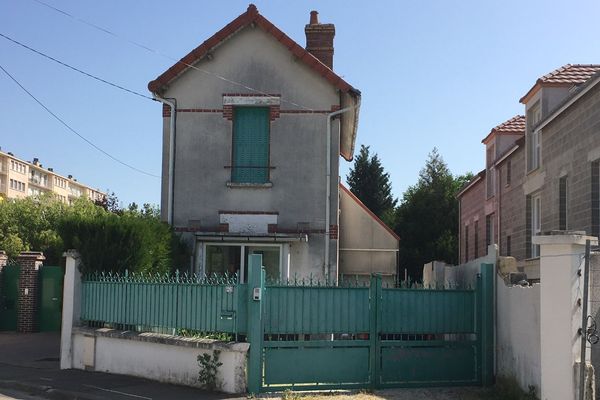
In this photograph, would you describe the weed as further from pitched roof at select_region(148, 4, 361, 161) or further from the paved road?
pitched roof at select_region(148, 4, 361, 161)

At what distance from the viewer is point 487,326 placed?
11.3 meters

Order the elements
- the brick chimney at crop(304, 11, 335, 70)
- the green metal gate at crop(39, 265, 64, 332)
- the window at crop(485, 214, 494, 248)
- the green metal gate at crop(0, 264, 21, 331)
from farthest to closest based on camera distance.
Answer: the window at crop(485, 214, 494, 248) → the green metal gate at crop(0, 264, 21, 331) → the green metal gate at crop(39, 265, 64, 332) → the brick chimney at crop(304, 11, 335, 70)

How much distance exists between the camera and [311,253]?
658 inches

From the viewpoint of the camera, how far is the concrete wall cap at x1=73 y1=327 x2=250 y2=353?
10.5 metres

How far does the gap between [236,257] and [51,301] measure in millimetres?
7447

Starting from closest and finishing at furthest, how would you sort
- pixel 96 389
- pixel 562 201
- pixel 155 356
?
pixel 96 389 → pixel 155 356 → pixel 562 201

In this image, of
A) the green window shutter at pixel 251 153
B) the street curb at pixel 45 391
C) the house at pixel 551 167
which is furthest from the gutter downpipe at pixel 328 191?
the street curb at pixel 45 391

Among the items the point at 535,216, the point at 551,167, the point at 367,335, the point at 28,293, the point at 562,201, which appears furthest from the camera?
the point at 28,293

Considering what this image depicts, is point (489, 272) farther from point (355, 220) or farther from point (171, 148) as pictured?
point (355, 220)

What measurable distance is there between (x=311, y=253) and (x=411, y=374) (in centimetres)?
604

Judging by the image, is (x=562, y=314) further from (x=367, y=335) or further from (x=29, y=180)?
(x=29, y=180)

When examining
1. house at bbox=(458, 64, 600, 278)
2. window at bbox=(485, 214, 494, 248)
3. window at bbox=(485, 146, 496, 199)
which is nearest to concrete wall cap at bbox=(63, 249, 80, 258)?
house at bbox=(458, 64, 600, 278)

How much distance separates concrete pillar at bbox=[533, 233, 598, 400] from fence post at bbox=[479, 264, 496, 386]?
2563 millimetres

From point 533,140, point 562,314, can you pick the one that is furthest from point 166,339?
point 533,140
